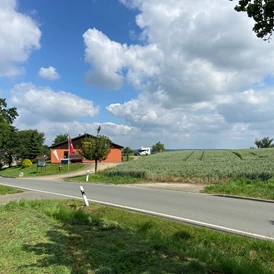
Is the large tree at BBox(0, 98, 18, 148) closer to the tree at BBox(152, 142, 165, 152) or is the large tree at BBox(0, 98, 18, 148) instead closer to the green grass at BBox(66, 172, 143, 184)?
the green grass at BBox(66, 172, 143, 184)

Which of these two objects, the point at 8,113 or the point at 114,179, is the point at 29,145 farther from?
the point at 114,179

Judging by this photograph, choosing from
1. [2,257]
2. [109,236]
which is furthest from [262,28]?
[2,257]

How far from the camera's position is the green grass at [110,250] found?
13.0 ft

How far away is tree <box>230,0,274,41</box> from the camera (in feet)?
13.2

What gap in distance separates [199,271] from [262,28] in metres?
3.52

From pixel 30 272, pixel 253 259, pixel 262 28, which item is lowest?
pixel 253 259

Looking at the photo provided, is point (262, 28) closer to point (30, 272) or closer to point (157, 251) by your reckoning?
point (157, 251)

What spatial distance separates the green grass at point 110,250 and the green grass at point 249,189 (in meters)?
6.47

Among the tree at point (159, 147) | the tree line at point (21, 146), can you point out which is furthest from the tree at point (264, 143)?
the tree line at point (21, 146)

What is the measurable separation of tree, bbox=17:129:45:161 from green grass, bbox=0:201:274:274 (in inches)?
2705

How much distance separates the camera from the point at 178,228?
294 inches

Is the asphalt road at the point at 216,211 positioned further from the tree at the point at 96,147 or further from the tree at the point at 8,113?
the tree at the point at 8,113

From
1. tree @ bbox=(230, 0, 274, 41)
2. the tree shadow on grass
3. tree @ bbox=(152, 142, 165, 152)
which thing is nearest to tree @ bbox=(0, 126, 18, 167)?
tree @ bbox=(152, 142, 165, 152)

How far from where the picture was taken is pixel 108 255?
173 inches
